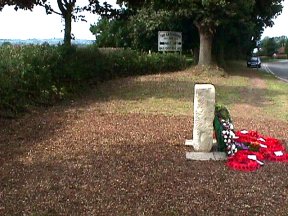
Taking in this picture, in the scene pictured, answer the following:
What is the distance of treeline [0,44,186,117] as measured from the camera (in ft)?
35.0

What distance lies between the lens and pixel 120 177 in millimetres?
5898

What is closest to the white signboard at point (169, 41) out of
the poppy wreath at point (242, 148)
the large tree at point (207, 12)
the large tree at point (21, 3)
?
the large tree at point (207, 12)

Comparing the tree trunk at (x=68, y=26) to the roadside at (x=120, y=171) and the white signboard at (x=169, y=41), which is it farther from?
the white signboard at (x=169, y=41)

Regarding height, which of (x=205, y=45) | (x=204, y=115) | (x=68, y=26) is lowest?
(x=204, y=115)

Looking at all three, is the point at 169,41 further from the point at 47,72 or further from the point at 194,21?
the point at 47,72

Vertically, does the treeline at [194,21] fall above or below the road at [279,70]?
above

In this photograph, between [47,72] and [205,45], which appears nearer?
[47,72]

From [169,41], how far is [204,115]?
24.0 m

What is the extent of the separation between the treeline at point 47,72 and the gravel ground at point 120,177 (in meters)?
1.58

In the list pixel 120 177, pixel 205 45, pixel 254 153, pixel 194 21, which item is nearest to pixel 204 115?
pixel 254 153

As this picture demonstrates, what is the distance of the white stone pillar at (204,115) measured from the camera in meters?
7.16

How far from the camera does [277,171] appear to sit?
6438mm

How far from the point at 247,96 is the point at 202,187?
11499 millimetres

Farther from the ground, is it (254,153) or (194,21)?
(194,21)
